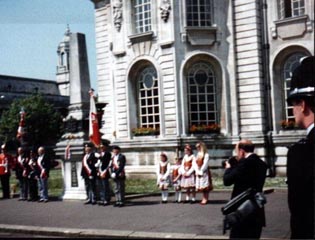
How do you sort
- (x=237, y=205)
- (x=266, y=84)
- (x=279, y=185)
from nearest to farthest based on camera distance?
(x=237, y=205) < (x=279, y=185) < (x=266, y=84)

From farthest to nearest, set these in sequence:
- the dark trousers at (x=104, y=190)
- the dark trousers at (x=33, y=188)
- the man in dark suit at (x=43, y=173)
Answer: the dark trousers at (x=33, y=188)
the man in dark suit at (x=43, y=173)
the dark trousers at (x=104, y=190)

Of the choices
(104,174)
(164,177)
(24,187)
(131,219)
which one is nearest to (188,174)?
(164,177)

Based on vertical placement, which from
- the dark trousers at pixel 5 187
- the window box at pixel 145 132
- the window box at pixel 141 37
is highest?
the window box at pixel 141 37

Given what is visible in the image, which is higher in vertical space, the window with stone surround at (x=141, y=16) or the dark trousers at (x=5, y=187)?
the window with stone surround at (x=141, y=16)

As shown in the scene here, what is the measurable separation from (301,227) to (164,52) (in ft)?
55.3

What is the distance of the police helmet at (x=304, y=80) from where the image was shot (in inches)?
90.5

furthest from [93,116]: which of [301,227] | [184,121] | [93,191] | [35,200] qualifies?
[301,227]

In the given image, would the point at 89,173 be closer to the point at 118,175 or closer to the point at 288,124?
the point at 118,175

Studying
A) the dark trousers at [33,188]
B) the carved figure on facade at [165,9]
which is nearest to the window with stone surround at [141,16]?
the carved figure on facade at [165,9]

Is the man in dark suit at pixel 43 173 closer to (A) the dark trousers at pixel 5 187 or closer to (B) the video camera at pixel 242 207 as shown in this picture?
(A) the dark trousers at pixel 5 187

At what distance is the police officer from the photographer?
228 centimetres

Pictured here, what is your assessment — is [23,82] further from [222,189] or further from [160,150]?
[160,150]

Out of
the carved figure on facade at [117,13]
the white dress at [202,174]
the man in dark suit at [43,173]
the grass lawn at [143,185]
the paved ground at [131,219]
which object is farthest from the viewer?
the carved figure on facade at [117,13]

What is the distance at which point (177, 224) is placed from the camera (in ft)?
27.4
